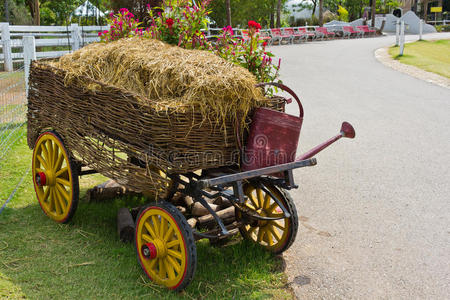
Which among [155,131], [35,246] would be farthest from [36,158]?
[155,131]

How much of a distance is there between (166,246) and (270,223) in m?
1.02

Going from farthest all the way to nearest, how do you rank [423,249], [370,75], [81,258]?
1. [370,75]
2. [423,249]
3. [81,258]

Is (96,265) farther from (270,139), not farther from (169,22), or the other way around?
(169,22)

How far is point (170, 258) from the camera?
3338 mm

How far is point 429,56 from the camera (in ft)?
68.3

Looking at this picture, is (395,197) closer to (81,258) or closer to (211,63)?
(211,63)

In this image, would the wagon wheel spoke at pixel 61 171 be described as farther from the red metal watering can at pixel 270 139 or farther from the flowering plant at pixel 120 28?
the red metal watering can at pixel 270 139

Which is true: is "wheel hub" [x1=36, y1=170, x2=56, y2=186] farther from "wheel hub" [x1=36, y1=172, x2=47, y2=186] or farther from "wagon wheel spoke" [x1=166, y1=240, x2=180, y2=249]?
Result: "wagon wheel spoke" [x1=166, y1=240, x2=180, y2=249]

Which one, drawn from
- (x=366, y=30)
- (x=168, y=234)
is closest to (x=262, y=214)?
(x=168, y=234)

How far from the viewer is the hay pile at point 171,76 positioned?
3.17m

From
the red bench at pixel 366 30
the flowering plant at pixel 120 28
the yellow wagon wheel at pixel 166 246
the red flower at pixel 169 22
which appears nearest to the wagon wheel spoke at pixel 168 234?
the yellow wagon wheel at pixel 166 246

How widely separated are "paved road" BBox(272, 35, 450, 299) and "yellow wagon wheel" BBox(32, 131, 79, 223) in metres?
1.97

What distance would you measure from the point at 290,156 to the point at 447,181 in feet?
10.7

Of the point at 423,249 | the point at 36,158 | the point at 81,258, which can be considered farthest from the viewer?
the point at 36,158
